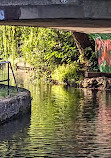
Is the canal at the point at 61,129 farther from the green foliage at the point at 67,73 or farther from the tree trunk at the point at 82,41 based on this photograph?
the tree trunk at the point at 82,41

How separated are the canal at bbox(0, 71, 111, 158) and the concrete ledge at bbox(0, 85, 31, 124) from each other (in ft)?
0.67

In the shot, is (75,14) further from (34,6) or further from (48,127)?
(48,127)

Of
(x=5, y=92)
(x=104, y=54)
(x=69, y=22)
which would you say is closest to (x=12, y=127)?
(x=5, y=92)

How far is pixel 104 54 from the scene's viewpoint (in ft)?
92.9

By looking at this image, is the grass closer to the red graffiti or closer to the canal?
the canal

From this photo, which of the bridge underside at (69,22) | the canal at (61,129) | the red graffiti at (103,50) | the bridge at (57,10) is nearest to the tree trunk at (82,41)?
the red graffiti at (103,50)

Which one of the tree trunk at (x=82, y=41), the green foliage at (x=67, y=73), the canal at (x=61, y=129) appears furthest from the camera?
the tree trunk at (x=82, y=41)

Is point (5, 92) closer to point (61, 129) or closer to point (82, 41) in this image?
point (61, 129)

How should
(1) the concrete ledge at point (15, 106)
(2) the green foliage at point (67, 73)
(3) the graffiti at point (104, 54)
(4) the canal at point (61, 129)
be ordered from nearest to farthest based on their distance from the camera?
(4) the canal at point (61, 129)
(1) the concrete ledge at point (15, 106)
(3) the graffiti at point (104, 54)
(2) the green foliage at point (67, 73)

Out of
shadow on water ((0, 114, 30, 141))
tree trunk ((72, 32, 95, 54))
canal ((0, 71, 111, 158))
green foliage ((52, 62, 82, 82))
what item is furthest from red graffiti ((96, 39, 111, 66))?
shadow on water ((0, 114, 30, 141))

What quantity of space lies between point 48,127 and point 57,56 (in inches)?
634

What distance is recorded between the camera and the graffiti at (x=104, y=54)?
27.8 metres

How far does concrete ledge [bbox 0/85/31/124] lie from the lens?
14.6 meters

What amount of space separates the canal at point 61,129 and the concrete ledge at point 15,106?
0.20 meters
